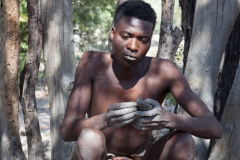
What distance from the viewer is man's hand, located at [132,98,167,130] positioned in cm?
298

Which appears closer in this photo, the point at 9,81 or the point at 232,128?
the point at 232,128

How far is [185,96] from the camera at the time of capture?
11.5 ft

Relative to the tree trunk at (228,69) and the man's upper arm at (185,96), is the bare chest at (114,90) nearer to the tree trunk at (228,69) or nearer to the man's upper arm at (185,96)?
the man's upper arm at (185,96)

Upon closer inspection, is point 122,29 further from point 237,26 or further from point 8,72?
point 237,26

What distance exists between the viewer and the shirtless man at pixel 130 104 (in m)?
3.01

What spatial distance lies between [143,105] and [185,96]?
659 millimetres

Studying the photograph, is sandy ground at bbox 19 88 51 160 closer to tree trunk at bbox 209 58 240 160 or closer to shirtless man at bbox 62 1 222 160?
tree trunk at bbox 209 58 240 160

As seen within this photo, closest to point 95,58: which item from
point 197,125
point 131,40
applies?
point 131,40

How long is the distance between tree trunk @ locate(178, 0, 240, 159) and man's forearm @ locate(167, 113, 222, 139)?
1081 millimetres

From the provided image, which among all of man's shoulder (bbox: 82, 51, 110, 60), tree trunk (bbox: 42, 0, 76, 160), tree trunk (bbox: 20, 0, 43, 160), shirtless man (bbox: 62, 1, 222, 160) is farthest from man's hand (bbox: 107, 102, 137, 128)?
tree trunk (bbox: 20, 0, 43, 160)

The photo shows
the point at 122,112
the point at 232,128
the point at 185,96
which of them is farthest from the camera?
the point at 232,128

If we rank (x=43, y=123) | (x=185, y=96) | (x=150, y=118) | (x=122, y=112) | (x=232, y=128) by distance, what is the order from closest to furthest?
(x=122, y=112), (x=150, y=118), (x=185, y=96), (x=232, y=128), (x=43, y=123)

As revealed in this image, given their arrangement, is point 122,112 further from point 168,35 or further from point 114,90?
point 168,35

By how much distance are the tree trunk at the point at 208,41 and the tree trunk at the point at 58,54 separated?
115 cm
